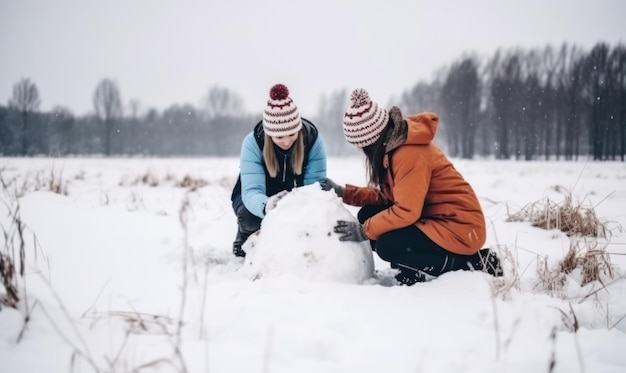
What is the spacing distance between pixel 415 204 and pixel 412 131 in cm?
46

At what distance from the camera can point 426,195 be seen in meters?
2.44

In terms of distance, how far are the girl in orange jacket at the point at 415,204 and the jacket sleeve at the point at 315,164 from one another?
0.69 meters

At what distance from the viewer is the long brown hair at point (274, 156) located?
2951 mm

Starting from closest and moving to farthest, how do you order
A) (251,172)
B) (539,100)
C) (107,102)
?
1. (251,172)
2. (539,100)
3. (107,102)

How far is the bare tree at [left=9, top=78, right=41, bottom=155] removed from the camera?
95.7 feet

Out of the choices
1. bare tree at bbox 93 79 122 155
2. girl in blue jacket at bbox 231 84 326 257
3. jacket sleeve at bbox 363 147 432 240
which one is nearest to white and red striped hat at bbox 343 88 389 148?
jacket sleeve at bbox 363 147 432 240

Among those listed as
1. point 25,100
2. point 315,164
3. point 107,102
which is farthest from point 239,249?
point 107,102

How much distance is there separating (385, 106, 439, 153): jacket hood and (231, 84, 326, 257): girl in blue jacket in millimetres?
811

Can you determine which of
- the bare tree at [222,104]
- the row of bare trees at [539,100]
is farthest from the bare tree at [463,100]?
the bare tree at [222,104]

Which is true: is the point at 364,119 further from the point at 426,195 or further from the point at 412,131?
the point at 426,195

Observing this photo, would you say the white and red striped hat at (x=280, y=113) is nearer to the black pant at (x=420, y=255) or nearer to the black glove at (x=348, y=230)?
the black glove at (x=348, y=230)

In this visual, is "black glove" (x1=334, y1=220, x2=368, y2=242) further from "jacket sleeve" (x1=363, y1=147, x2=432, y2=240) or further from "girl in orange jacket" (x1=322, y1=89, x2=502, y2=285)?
"jacket sleeve" (x1=363, y1=147, x2=432, y2=240)

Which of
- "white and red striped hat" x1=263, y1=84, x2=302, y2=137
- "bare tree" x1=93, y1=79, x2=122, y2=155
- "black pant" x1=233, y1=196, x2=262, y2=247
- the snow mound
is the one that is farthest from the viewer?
"bare tree" x1=93, y1=79, x2=122, y2=155

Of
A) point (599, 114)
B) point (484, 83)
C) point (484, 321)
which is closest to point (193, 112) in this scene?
point (484, 83)
